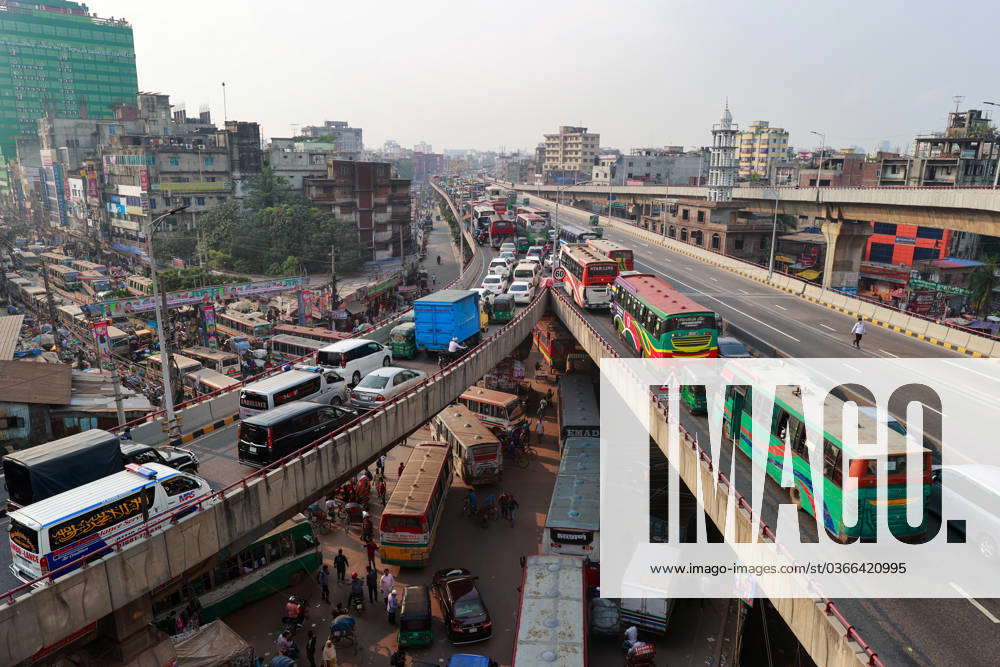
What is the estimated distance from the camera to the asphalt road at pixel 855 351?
11.4 metres

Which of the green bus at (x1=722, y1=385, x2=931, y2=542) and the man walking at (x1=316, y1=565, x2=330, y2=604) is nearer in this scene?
the green bus at (x1=722, y1=385, x2=931, y2=542)

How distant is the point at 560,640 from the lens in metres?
16.2

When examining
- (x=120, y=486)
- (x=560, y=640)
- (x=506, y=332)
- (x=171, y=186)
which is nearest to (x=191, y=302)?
(x=506, y=332)

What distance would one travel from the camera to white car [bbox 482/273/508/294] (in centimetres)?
4482

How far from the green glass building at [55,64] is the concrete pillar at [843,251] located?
147 meters

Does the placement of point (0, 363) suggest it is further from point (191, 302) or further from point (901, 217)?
point (901, 217)

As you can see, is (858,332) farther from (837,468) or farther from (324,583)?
(324,583)

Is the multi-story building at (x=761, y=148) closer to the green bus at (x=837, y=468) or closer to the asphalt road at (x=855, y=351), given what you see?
the asphalt road at (x=855, y=351)

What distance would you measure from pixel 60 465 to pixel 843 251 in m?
57.1

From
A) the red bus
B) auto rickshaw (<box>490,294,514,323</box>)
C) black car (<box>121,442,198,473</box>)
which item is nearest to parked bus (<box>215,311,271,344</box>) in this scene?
auto rickshaw (<box>490,294,514,323</box>)

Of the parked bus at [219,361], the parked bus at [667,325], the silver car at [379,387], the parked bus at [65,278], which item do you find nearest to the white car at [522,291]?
the parked bus at [667,325]

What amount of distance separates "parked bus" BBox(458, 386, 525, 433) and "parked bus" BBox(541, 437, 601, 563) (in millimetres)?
8530

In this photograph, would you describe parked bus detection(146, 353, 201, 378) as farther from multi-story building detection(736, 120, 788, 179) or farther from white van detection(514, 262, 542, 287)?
multi-story building detection(736, 120, 788, 179)

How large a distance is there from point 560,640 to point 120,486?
11.5 meters
